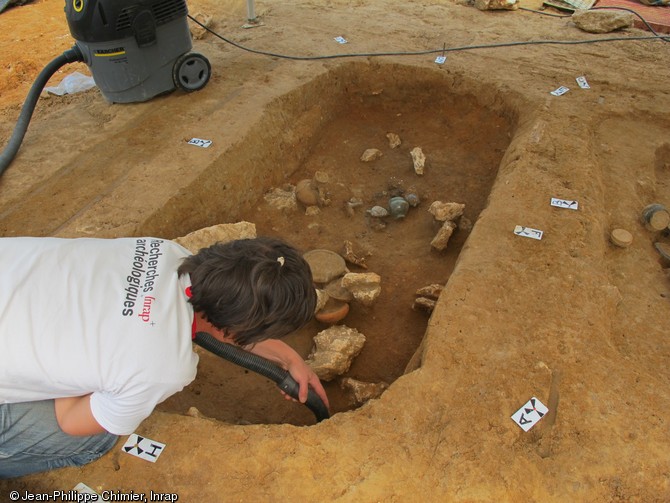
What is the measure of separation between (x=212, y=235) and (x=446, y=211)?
187 cm

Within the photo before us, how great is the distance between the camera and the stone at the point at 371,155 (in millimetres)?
4934

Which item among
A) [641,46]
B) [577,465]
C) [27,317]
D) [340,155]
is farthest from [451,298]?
[641,46]

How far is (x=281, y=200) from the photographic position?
14.3 feet

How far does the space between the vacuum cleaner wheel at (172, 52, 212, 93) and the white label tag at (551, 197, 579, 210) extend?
3350 millimetres

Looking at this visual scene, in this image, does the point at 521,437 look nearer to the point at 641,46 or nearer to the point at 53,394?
the point at 53,394

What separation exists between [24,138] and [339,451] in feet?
12.6

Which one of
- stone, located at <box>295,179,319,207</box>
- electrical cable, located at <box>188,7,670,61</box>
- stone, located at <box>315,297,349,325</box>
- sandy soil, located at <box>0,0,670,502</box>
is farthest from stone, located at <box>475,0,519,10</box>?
stone, located at <box>315,297,349,325</box>

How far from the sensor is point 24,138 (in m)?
4.17

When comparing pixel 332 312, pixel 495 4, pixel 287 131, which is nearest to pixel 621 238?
pixel 332 312

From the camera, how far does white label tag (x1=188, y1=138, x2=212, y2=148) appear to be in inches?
157

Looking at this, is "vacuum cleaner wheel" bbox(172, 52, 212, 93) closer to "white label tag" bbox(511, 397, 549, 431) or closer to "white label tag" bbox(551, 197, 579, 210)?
"white label tag" bbox(551, 197, 579, 210)

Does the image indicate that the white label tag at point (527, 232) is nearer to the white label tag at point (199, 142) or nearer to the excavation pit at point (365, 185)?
the excavation pit at point (365, 185)

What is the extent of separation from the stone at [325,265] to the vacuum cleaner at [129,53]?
221 centimetres

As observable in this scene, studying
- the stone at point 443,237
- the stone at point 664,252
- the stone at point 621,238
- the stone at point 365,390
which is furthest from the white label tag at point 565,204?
the stone at point 365,390
